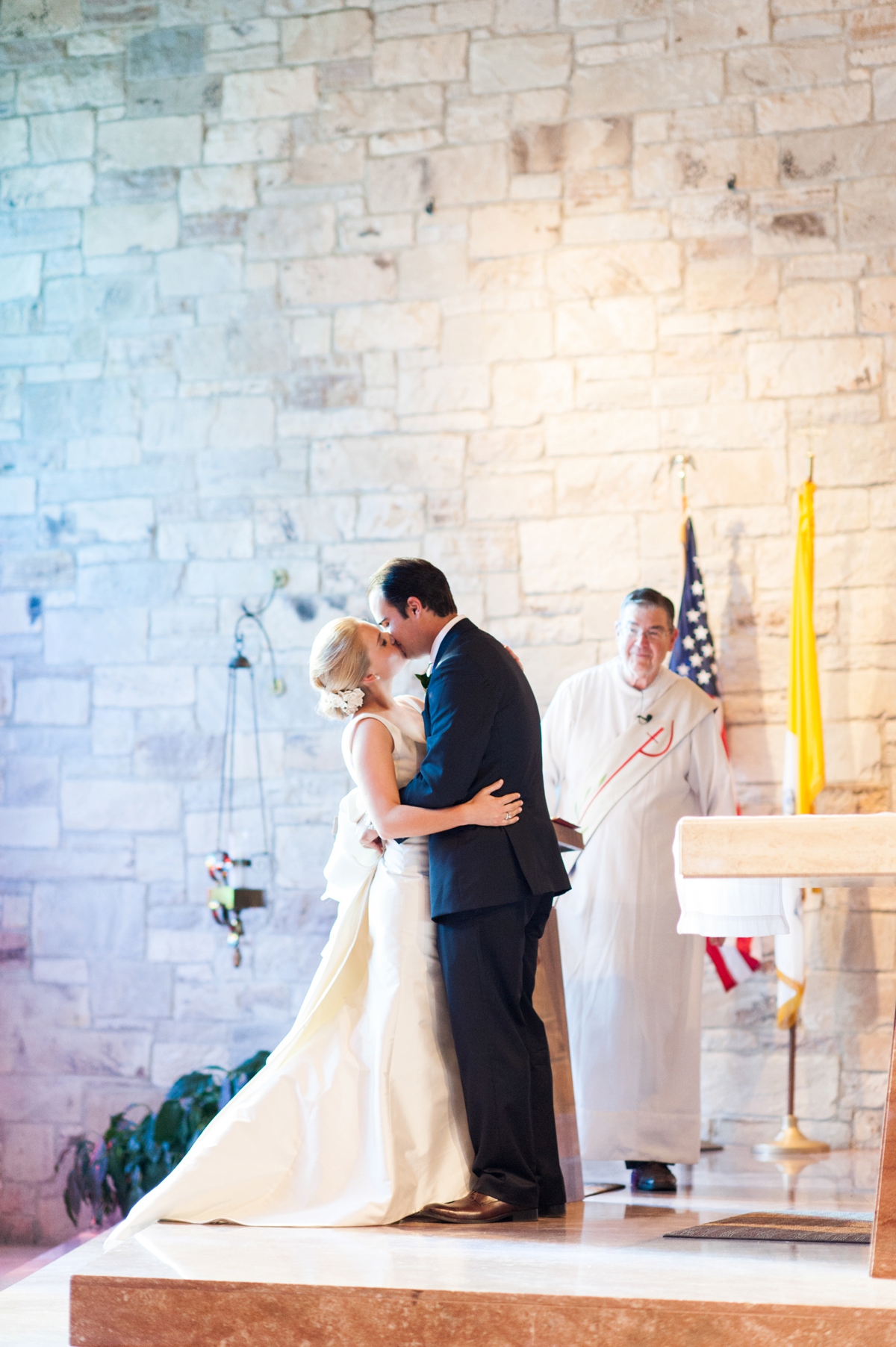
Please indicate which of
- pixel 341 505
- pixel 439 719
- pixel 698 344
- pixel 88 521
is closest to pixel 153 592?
pixel 88 521

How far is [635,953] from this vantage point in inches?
164

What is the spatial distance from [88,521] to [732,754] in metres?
2.80

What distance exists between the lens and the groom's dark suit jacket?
3037mm

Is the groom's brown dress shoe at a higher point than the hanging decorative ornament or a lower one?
lower

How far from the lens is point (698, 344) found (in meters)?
5.23

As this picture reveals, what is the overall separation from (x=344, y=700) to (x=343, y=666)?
82mm

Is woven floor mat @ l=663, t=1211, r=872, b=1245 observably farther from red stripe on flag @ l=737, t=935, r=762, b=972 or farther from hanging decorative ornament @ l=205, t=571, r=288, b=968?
hanging decorative ornament @ l=205, t=571, r=288, b=968

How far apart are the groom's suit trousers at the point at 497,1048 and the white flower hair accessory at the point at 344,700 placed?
1.77ft

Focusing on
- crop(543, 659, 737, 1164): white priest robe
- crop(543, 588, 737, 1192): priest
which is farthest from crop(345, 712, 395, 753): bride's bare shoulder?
crop(543, 588, 737, 1192): priest

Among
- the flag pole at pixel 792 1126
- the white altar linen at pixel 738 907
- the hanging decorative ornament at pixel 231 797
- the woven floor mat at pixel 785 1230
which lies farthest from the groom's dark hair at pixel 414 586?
the hanging decorative ornament at pixel 231 797

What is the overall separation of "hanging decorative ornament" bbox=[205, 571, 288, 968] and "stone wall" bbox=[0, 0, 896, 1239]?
0.05 m

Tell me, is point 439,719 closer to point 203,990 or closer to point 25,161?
point 203,990

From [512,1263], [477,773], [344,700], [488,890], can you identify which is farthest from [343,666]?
[512,1263]

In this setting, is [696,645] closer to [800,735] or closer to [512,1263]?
[800,735]
